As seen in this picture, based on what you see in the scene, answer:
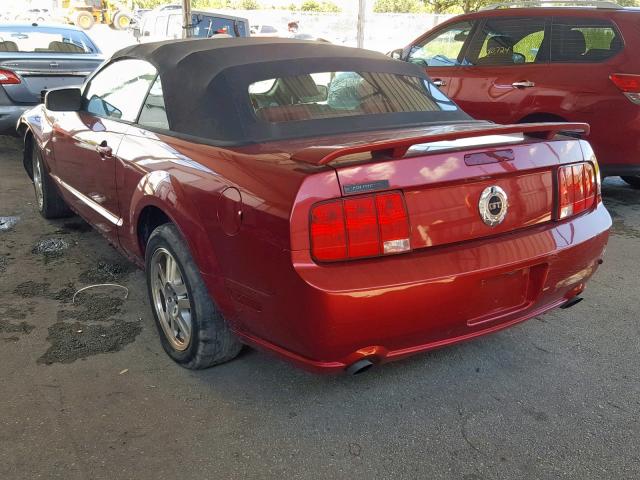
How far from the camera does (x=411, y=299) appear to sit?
2.31m

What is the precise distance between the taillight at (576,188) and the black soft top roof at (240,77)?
0.80 metres

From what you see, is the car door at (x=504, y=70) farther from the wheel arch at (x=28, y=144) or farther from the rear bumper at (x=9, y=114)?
the rear bumper at (x=9, y=114)

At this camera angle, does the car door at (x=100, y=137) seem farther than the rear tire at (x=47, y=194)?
No

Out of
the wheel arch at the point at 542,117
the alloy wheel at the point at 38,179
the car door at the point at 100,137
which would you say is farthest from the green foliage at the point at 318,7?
the car door at the point at 100,137

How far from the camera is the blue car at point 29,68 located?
23.4 ft

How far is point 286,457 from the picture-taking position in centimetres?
241

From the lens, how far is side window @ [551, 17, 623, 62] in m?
5.70

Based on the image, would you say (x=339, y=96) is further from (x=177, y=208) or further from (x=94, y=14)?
(x=94, y=14)

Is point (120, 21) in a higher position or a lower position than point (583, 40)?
lower

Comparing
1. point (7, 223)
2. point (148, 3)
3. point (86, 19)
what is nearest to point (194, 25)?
point (7, 223)

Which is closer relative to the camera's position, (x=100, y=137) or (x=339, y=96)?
(x=339, y=96)

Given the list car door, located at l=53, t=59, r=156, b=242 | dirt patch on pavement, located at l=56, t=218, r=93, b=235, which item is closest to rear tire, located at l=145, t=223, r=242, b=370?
car door, located at l=53, t=59, r=156, b=242

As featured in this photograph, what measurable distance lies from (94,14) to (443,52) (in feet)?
95.6

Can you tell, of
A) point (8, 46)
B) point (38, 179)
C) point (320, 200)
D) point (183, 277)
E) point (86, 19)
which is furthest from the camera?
point (86, 19)
